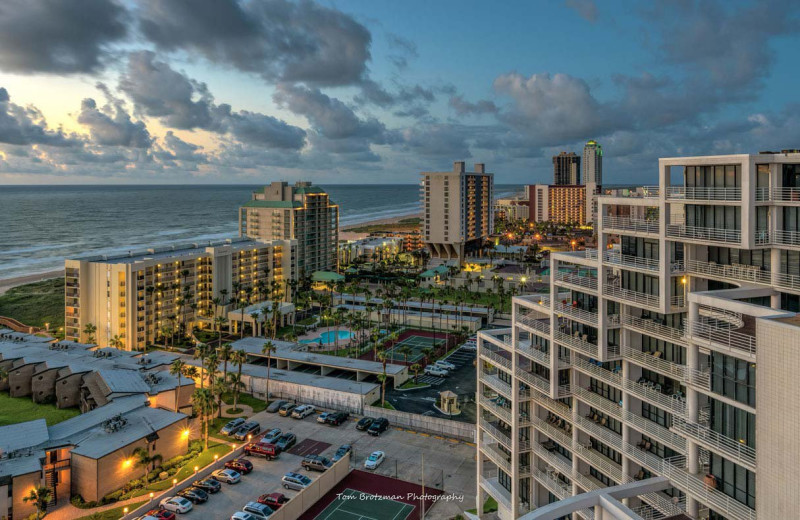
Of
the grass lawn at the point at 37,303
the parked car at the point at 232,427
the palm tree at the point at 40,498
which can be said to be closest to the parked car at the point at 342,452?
the parked car at the point at 232,427

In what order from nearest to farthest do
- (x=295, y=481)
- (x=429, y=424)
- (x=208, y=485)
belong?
1. (x=208, y=485)
2. (x=295, y=481)
3. (x=429, y=424)

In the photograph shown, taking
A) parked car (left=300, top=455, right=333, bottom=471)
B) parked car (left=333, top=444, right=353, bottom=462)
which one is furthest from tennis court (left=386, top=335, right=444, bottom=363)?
parked car (left=300, top=455, right=333, bottom=471)

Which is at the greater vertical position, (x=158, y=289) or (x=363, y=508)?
(x=158, y=289)

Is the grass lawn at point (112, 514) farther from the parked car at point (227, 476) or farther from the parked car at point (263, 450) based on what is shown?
the parked car at point (263, 450)

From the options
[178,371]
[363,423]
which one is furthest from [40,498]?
[363,423]

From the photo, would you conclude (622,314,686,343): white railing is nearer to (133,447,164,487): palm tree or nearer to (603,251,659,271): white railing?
(603,251,659,271): white railing

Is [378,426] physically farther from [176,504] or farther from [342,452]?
[176,504]
